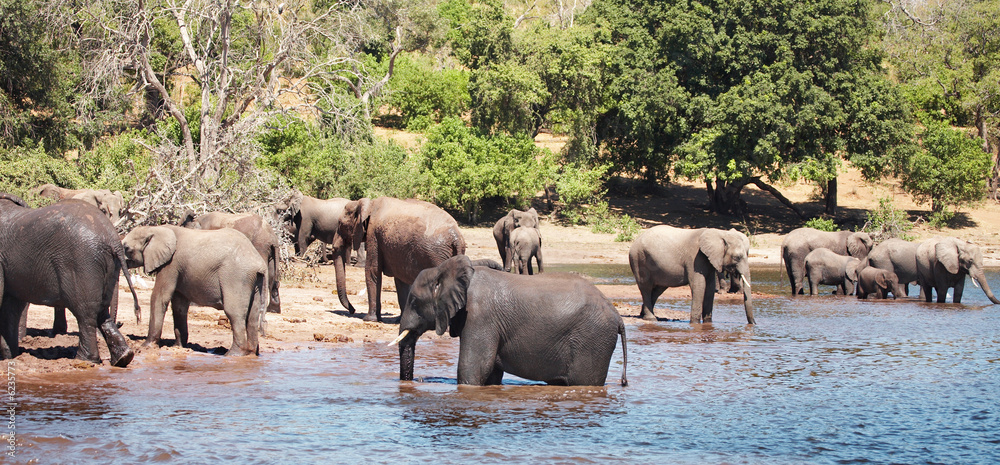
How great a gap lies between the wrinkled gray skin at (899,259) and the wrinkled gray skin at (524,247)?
8.09 metres

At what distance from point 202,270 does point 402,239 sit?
12.1ft

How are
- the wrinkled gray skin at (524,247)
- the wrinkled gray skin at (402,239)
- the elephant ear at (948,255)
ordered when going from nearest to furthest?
1. the wrinkled gray skin at (402,239)
2. the elephant ear at (948,255)
3. the wrinkled gray skin at (524,247)

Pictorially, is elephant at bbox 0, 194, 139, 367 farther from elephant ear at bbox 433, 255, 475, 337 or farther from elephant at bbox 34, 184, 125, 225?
elephant at bbox 34, 184, 125, 225

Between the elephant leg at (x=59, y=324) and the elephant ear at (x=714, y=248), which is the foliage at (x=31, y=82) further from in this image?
the elephant ear at (x=714, y=248)

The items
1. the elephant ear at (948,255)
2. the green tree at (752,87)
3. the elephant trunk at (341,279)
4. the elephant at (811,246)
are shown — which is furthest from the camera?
the green tree at (752,87)

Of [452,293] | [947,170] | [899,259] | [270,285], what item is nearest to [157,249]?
[270,285]

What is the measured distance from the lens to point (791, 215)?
120 ft

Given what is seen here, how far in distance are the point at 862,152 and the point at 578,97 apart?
10.6 meters

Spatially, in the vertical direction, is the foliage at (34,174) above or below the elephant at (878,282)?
above

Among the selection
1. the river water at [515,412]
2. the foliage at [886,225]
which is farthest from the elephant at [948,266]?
the river water at [515,412]

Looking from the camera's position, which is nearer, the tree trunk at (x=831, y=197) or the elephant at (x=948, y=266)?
the elephant at (x=948, y=266)

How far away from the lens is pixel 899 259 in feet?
70.5

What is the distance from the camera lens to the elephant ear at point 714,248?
15.2 metres

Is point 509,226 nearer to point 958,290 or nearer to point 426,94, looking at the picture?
point 958,290
